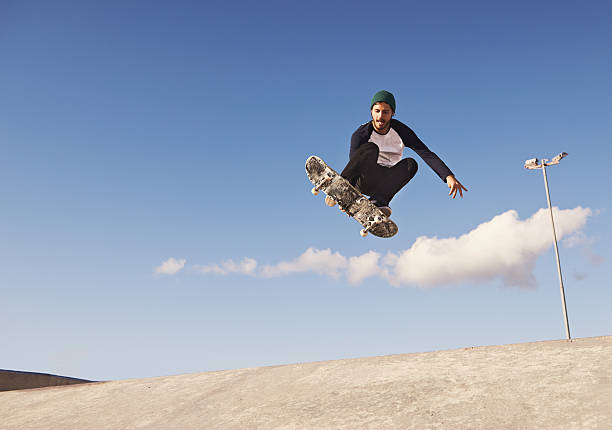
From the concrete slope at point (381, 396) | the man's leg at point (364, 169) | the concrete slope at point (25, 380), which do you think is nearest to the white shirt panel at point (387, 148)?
the man's leg at point (364, 169)

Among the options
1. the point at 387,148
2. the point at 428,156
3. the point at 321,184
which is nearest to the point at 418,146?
the point at 428,156

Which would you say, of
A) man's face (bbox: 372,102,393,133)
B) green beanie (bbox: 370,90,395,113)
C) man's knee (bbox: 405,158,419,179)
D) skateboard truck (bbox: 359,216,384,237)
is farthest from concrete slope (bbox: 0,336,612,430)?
green beanie (bbox: 370,90,395,113)

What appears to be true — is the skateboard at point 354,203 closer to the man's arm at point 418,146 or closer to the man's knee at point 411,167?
the man's knee at point 411,167

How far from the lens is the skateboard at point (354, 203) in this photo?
621 cm

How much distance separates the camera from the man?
245 inches

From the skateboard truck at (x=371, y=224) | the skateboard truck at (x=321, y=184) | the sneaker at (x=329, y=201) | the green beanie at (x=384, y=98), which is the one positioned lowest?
the skateboard truck at (x=371, y=224)

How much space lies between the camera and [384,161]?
250 inches

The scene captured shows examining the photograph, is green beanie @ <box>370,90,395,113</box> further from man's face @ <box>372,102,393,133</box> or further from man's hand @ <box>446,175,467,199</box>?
man's hand @ <box>446,175,467,199</box>

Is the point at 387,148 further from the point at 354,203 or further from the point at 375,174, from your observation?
the point at 354,203

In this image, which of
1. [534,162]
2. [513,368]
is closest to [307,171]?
[513,368]

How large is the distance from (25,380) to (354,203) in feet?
23.1

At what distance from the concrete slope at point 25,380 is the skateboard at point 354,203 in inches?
262

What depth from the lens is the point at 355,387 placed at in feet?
15.3

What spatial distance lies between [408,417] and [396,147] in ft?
11.8
